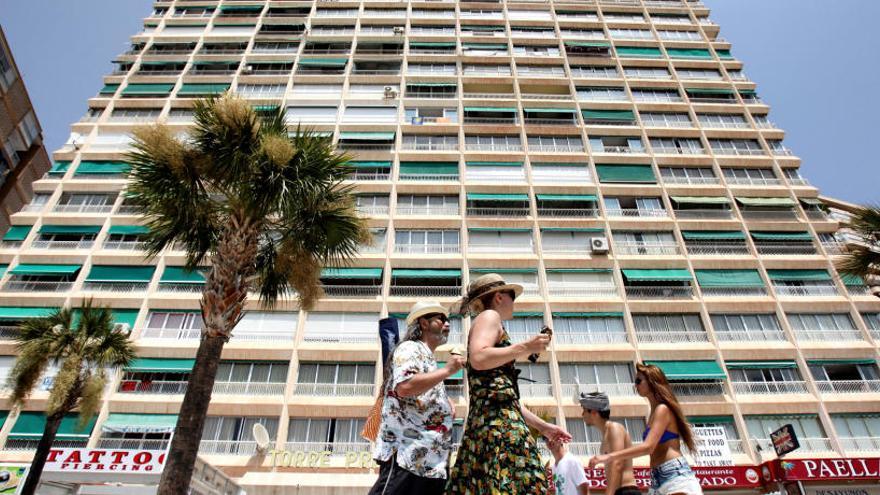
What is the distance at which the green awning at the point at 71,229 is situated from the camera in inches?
933

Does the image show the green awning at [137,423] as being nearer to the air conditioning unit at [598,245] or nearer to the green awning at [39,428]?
the green awning at [39,428]

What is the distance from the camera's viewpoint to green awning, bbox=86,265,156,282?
72.5 feet

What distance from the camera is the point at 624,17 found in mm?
34344

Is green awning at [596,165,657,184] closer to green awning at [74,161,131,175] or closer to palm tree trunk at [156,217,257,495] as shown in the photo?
palm tree trunk at [156,217,257,495]

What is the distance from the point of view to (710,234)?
23.9m

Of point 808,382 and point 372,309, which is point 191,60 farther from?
point 808,382

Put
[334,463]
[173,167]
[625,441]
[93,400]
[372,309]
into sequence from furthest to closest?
[372,309], [334,463], [93,400], [173,167], [625,441]

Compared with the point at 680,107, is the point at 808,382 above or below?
below

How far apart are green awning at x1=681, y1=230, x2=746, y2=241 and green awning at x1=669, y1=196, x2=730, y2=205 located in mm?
1666

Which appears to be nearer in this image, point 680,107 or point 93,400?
point 93,400

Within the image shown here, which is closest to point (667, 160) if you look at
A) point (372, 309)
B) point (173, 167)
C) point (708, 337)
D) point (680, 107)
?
point (680, 107)

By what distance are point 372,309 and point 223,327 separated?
43.2 ft

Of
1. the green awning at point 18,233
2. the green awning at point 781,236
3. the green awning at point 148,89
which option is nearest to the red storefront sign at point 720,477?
the green awning at point 781,236

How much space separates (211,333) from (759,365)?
70.5 ft
